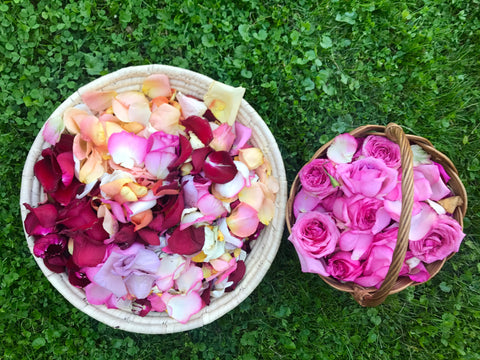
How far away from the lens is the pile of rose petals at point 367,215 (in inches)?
44.8

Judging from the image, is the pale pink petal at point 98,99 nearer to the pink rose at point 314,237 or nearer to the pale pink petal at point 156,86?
the pale pink petal at point 156,86

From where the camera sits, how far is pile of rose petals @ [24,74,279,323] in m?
1.09

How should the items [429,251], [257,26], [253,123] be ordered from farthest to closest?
[257,26] < [253,123] < [429,251]

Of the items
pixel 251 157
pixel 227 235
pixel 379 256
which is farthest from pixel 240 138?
pixel 379 256

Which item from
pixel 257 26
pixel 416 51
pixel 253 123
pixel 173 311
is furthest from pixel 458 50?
pixel 173 311

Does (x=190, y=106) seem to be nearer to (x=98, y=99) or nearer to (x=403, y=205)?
(x=98, y=99)

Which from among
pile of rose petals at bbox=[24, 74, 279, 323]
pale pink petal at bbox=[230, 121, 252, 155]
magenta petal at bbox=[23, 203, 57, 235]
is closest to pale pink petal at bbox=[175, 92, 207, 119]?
pile of rose petals at bbox=[24, 74, 279, 323]

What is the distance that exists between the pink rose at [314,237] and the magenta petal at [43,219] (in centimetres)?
67

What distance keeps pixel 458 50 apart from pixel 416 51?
183mm

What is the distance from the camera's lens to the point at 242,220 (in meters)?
1.15

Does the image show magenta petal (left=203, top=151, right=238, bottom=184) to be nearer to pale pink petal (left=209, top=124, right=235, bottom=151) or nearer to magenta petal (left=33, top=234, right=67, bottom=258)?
pale pink petal (left=209, top=124, right=235, bottom=151)

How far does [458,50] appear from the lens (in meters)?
1.58

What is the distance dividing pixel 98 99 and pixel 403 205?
89 cm

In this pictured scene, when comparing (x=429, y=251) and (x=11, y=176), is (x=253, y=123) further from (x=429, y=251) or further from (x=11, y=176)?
(x=11, y=176)
